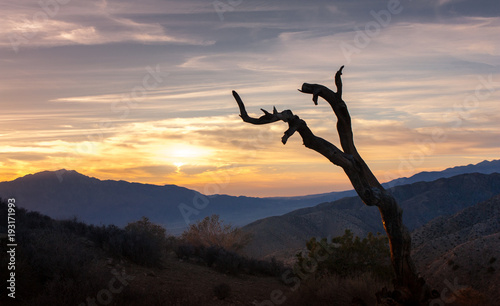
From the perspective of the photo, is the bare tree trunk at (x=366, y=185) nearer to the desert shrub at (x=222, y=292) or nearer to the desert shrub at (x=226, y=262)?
the desert shrub at (x=222, y=292)

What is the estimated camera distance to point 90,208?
154m

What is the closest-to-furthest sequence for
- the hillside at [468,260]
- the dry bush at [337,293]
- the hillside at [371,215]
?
the dry bush at [337,293]
the hillside at [468,260]
the hillside at [371,215]

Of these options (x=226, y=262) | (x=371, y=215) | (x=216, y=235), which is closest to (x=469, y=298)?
(x=226, y=262)

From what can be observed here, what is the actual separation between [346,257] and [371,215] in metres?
61.9

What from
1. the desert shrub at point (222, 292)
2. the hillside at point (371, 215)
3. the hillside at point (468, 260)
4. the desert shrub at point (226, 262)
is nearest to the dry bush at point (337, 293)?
the desert shrub at point (222, 292)

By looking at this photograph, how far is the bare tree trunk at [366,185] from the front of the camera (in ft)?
28.5

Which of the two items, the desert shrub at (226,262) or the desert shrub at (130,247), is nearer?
the desert shrub at (130,247)

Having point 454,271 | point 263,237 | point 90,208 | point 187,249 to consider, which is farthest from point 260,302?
point 90,208

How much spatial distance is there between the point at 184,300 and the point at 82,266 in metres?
2.89

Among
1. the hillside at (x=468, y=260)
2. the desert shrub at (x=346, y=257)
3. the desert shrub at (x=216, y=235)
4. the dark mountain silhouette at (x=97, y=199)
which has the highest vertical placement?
the dark mountain silhouette at (x=97, y=199)

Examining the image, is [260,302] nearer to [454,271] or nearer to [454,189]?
[454,271]

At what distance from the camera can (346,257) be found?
1459cm

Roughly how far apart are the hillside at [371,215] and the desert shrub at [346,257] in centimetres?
4142

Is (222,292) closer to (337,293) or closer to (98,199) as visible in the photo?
(337,293)
